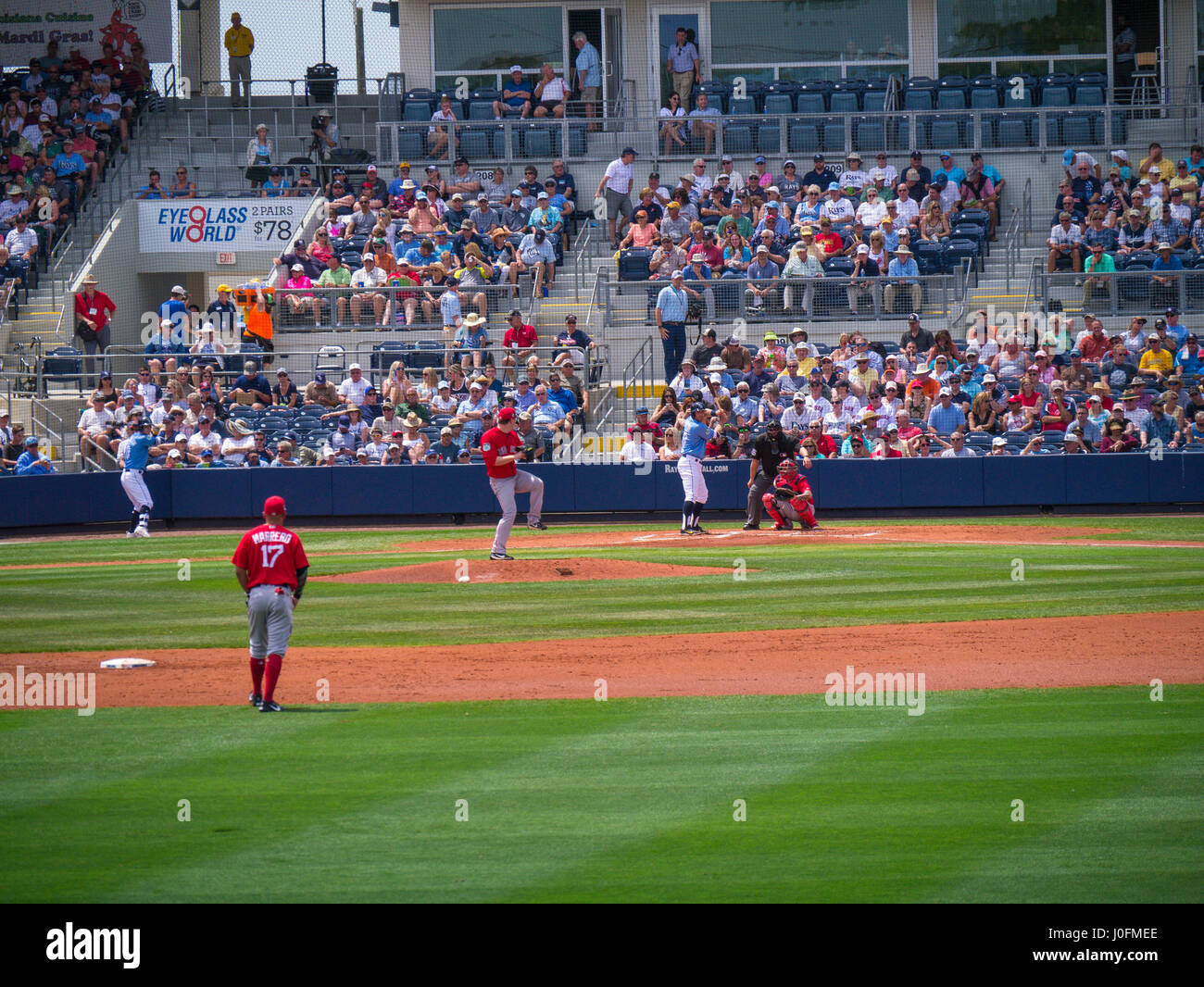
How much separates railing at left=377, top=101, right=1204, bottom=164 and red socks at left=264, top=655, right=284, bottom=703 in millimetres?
24677

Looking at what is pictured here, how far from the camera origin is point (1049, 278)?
28.1 m

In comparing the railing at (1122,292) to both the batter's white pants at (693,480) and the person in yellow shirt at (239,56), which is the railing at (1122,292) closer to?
the batter's white pants at (693,480)

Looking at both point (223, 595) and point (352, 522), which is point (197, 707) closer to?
point (223, 595)

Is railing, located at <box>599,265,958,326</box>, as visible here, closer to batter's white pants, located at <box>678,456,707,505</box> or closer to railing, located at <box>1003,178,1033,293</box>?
railing, located at <box>1003,178,1033,293</box>

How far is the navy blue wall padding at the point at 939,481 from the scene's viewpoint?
25266 mm

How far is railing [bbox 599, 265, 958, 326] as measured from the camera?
93.7ft

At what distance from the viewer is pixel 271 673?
432 inches

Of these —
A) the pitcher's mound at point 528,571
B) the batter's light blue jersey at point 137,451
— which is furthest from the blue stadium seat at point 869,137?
the pitcher's mound at point 528,571

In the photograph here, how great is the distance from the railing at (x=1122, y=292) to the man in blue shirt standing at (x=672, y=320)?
6731 mm

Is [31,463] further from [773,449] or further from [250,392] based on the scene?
[773,449]

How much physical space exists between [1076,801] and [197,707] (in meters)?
6.49

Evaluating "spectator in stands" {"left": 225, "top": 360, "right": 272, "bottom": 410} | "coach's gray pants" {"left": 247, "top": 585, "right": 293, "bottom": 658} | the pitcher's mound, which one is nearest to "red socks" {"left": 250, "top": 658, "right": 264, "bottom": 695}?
"coach's gray pants" {"left": 247, "top": 585, "right": 293, "bottom": 658}
